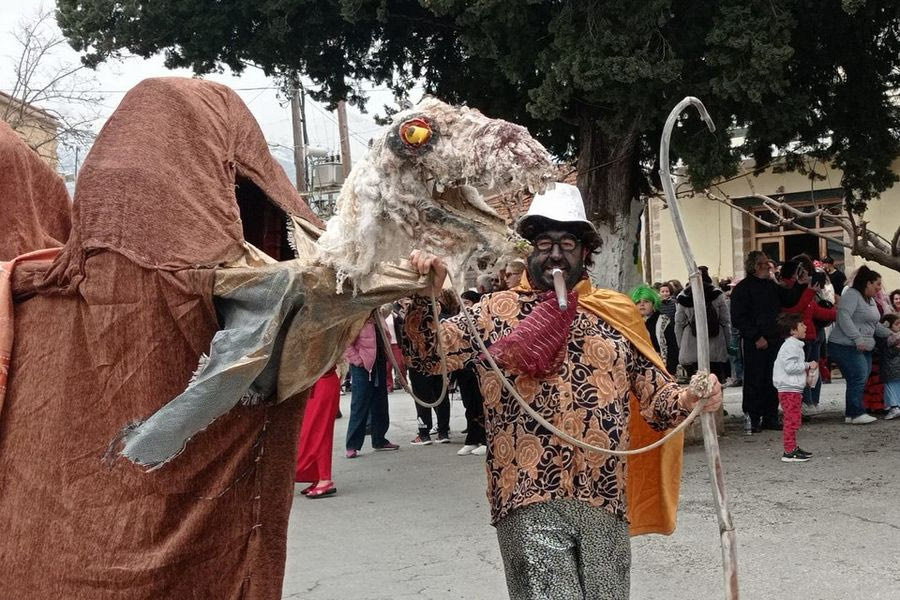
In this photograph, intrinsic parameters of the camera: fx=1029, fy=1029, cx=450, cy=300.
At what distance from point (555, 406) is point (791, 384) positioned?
6055 millimetres

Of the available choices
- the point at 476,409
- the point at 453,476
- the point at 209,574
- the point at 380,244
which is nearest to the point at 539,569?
the point at 209,574

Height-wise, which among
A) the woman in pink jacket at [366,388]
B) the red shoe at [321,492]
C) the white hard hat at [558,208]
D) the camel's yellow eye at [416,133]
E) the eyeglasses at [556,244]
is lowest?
the red shoe at [321,492]

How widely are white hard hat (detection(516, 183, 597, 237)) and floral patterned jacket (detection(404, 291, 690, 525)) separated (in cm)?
33

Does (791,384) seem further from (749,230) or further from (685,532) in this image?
(749,230)

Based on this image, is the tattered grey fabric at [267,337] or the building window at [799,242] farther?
the building window at [799,242]

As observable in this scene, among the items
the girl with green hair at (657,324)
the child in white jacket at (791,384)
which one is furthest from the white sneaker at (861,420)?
the child in white jacket at (791,384)

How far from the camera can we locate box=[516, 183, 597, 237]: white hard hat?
337 centimetres

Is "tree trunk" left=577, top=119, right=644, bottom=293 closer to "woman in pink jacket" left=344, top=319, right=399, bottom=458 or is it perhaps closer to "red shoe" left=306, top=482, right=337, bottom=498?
"woman in pink jacket" left=344, top=319, right=399, bottom=458

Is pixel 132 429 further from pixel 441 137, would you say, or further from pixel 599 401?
pixel 599 401

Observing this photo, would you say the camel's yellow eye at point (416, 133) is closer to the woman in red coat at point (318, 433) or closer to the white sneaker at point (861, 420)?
the woman in red coat at point (318, 433)

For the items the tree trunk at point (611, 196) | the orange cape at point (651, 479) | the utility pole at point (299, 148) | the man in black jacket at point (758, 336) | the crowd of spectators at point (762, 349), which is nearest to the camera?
the orange cape at point (651, 479)

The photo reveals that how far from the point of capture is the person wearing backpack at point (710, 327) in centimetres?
1140

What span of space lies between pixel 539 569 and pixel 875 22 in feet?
25.1

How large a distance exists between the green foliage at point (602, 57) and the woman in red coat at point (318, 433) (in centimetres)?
286
